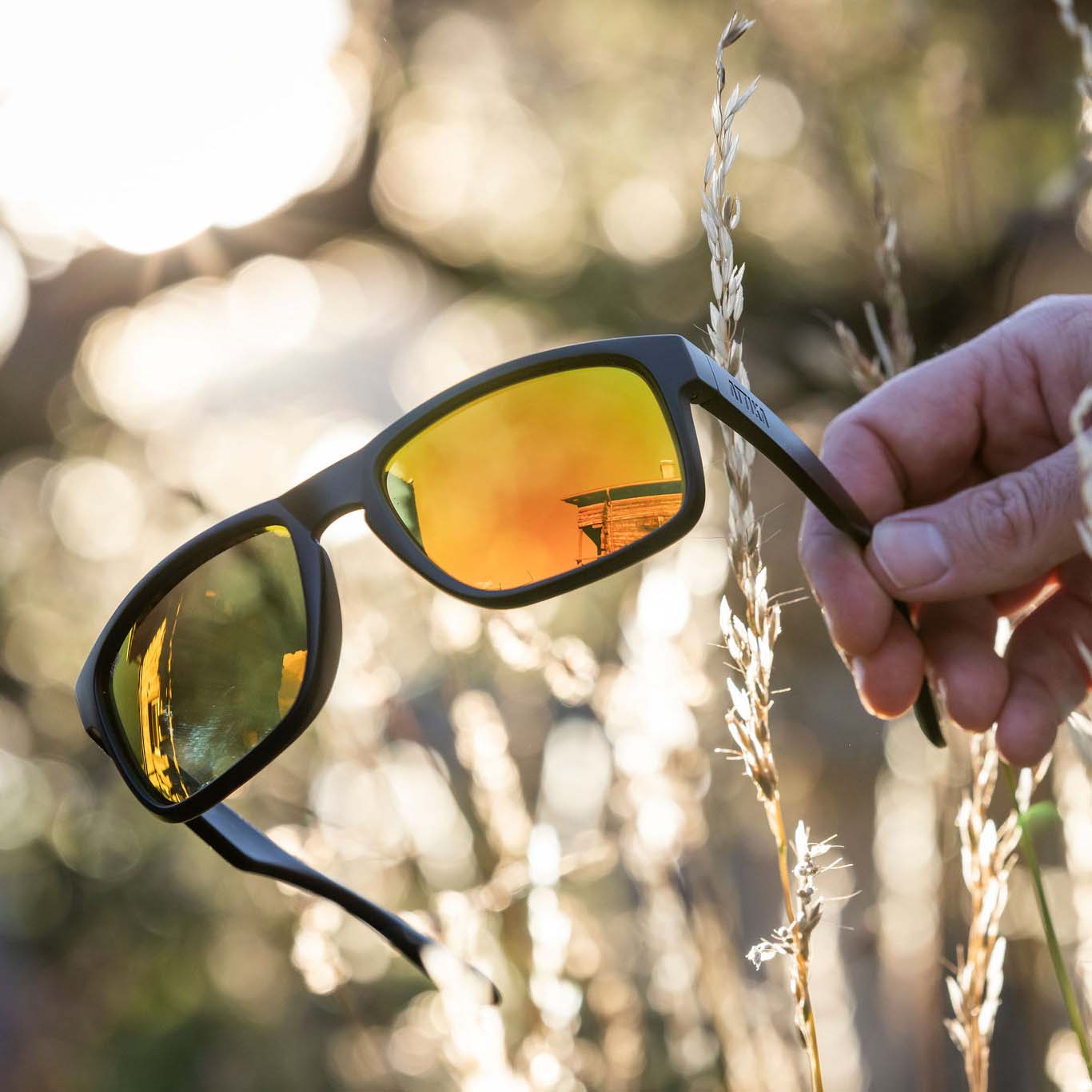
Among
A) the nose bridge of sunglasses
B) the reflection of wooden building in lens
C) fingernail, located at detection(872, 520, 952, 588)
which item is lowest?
fingernail, located at detection(872, 520, 952, 588)

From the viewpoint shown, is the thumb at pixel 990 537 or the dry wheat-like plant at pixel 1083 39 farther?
the thumb at pixel 990 537

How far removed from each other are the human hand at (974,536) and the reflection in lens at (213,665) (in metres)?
0.48

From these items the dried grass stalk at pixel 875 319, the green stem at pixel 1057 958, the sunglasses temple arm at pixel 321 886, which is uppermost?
the dried grass stalk at pixel 875 319

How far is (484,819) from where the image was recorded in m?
1.02

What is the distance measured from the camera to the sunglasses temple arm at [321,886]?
0.67 m

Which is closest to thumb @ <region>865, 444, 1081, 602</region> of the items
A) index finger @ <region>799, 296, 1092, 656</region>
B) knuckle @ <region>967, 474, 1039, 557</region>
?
knuckle @ <region>967, 474, 1039, 557</region>

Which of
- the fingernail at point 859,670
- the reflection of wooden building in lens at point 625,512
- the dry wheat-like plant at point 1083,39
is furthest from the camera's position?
the fingernail at point 859,670

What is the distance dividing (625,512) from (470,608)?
0.52 metres

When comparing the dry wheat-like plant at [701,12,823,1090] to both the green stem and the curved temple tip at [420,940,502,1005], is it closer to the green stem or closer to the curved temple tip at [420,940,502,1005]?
the green stem

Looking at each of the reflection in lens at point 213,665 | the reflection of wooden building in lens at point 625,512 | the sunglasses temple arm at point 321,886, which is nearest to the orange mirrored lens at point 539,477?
the reflection of wooden building in lens at point 625,512

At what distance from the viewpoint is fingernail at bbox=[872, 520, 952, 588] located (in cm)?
69

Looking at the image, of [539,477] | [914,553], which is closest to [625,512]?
[539,477]

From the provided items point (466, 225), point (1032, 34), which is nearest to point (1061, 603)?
point (1032, 34)

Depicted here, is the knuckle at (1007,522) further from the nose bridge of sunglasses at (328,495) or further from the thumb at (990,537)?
the nose bridge of sunglasses at (328,495)
